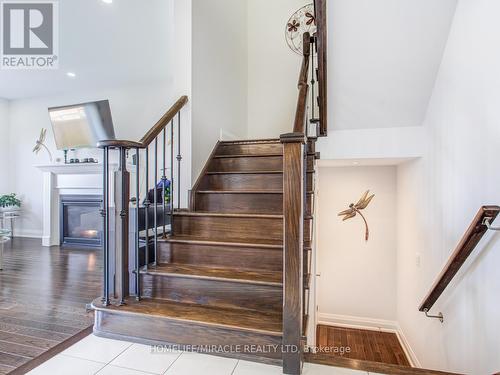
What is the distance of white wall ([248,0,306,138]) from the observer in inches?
174

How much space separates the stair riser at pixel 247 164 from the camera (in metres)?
3.12

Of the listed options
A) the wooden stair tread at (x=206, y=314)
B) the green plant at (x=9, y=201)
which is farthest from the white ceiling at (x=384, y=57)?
the green plant at (x=9, y=201)

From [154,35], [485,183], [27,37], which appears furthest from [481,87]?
[27,37]

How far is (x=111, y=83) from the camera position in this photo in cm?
520

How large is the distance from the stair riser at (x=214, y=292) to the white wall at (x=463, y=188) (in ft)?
4.50

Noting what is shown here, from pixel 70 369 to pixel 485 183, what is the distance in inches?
107

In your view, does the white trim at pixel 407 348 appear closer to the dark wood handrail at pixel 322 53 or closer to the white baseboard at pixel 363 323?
the white baseboard at pixel 363 323

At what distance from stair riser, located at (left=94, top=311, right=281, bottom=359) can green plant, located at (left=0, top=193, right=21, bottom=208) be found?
17.2 ft

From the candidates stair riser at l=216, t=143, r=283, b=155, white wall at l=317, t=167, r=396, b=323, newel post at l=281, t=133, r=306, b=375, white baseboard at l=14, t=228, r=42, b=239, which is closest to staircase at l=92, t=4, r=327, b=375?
newel post at l=281, t=133, r=306, b=375

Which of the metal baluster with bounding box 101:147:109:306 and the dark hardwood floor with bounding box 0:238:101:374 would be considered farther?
the metal baluster with bounding box 101:147:109:306

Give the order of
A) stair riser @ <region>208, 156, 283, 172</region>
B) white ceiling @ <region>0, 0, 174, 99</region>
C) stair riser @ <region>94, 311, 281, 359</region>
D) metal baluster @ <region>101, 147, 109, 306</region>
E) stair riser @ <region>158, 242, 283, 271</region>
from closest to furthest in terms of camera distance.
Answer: stair riser @ <region>94, 311, 281, 359</region> < metal baluster @ <region>101, 147, 109, 306</region> < stair riser @ <region>158, 242, 283, 271</region> < stair riser @ <region>208, 156, 283, 172</region> < white ceiling @ <region>0, 0, 174, 99</region>

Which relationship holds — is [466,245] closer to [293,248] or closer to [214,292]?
[293,248]

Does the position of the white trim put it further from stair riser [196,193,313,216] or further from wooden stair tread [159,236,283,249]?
wooden stair tread [159,236,283,249]

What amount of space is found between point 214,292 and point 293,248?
764mm
